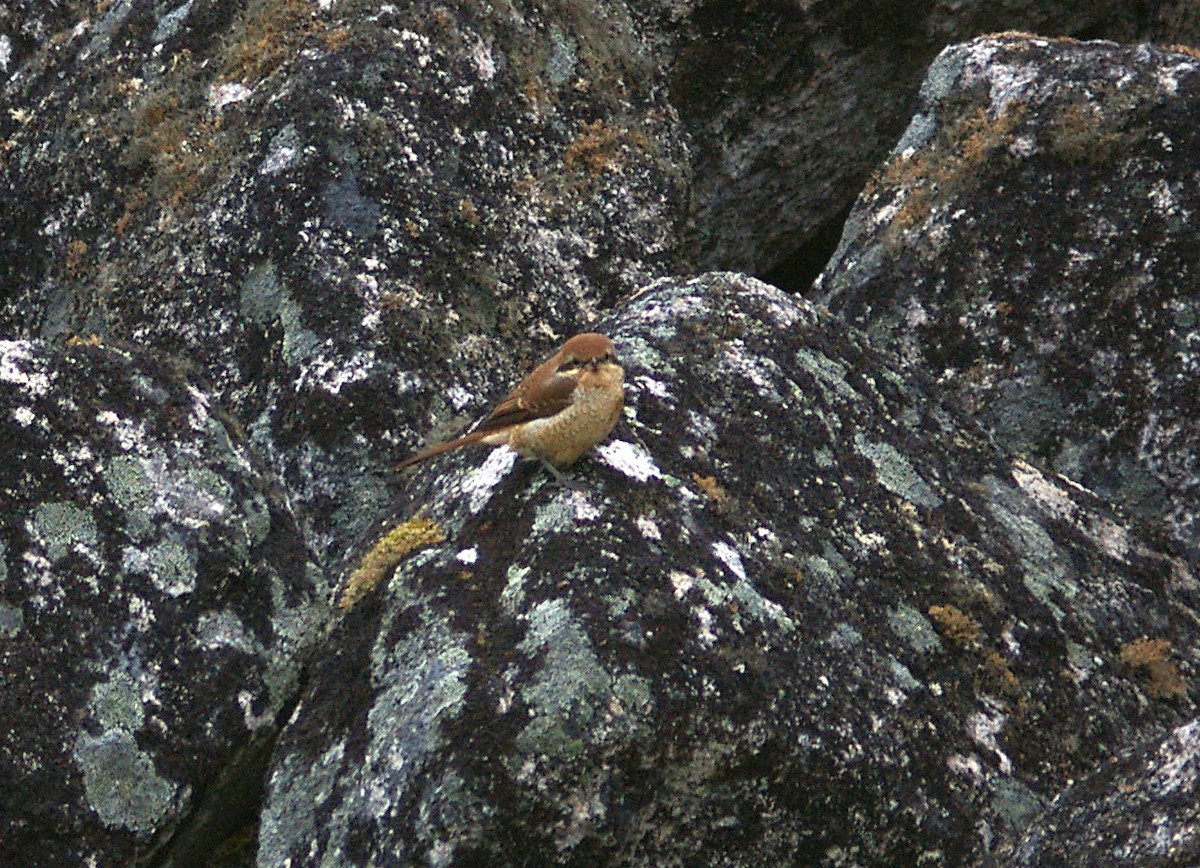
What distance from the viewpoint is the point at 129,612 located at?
6797mm

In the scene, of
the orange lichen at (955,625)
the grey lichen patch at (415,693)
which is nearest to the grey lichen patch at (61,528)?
the grey lichen patch at (415,693)

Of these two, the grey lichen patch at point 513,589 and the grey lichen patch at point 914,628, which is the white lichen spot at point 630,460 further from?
the grey lichen patch at point 914,628

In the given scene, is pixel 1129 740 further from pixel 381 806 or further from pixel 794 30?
pixel 794 30

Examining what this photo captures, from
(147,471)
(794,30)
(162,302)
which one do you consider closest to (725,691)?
(147,471)

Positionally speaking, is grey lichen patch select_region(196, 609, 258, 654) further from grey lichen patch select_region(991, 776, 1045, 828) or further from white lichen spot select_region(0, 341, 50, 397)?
grey lichen patch select_region(991, 776, 1045, 828)

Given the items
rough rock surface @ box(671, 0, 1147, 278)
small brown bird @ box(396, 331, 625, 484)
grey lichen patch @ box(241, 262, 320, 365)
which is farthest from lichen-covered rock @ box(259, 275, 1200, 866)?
rough rock surface @ box(671, 0, 1147, 278)

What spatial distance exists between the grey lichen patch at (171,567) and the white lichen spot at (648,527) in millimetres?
1973

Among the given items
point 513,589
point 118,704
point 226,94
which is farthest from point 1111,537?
point 226,94

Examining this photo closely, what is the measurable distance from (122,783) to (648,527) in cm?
238

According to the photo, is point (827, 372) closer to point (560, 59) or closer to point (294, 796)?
point (294, 796)

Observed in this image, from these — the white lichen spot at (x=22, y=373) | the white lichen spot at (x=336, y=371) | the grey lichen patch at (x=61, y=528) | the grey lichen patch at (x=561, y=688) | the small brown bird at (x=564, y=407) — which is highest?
the white lichen spot at (x=22, y=373)

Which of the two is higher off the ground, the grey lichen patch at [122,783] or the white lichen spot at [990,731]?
the grey lichen patch at [122,783]

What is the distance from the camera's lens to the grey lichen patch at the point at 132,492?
22.9 ft

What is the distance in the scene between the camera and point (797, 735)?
6.02 meters
